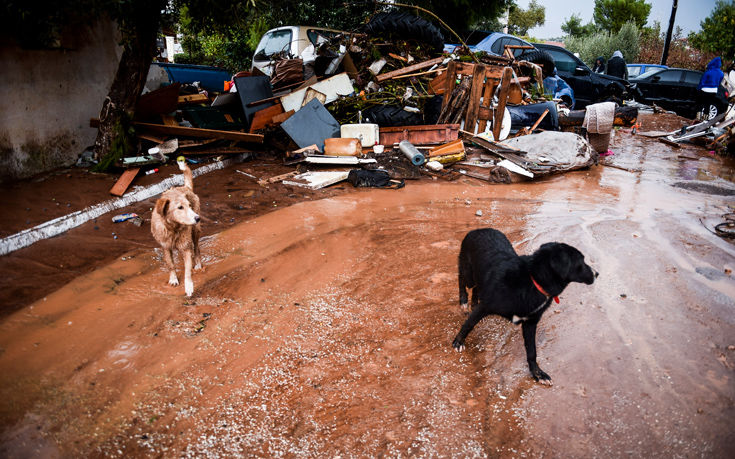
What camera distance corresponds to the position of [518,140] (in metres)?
9.65

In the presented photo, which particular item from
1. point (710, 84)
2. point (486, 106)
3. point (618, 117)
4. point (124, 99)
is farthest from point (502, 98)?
point (710, 84)

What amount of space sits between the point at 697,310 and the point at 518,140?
20.8ft

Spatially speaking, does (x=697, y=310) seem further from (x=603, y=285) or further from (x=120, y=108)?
(x=120, y=108)

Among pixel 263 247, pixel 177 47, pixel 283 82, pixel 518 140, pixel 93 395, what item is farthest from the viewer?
pixel 177 47

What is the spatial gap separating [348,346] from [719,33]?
116 ft

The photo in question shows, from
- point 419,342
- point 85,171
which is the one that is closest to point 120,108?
point 85,171

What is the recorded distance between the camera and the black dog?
2738 mm

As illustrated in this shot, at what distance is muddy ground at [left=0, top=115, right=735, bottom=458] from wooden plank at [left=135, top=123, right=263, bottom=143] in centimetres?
248

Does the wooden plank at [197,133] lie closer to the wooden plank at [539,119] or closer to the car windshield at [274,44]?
the car windshield at [274,44]

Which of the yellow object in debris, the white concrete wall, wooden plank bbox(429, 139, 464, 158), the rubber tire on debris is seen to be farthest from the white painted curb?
the rubber tire on debris

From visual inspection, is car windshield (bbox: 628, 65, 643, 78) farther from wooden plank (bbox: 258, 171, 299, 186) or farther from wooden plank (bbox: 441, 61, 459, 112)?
wooden plank (bbox: 258, 171, 299, 186)

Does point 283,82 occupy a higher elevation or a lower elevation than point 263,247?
higher

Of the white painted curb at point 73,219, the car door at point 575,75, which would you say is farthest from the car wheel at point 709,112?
the white painted curb at point 73,219

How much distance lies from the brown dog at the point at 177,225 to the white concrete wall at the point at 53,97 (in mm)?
4086
